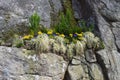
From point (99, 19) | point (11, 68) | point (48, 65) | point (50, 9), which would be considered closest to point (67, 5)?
point (50, 9)

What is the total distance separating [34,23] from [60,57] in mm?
1019

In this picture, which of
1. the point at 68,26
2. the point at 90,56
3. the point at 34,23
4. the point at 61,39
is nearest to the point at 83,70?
the point at 90,56

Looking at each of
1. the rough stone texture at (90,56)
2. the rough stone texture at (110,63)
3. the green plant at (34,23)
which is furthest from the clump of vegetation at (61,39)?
Answer: the rough stone texture at (110,63)

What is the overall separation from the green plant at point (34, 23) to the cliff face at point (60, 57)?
0.31 m

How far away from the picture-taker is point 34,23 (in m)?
5.62

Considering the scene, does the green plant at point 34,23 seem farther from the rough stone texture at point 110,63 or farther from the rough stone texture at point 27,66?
the rough stone texture at point 110,63

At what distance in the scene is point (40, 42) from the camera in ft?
17.2

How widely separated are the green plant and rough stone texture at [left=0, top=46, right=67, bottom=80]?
2.06ft

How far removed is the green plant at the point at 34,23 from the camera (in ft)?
18.3

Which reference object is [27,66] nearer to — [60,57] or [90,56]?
[60,57]

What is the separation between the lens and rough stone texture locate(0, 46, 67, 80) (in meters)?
4.96

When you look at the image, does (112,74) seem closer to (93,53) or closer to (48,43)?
(93,53)

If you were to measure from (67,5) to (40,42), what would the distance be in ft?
6.11

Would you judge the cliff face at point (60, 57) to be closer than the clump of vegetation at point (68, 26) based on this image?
Yes
